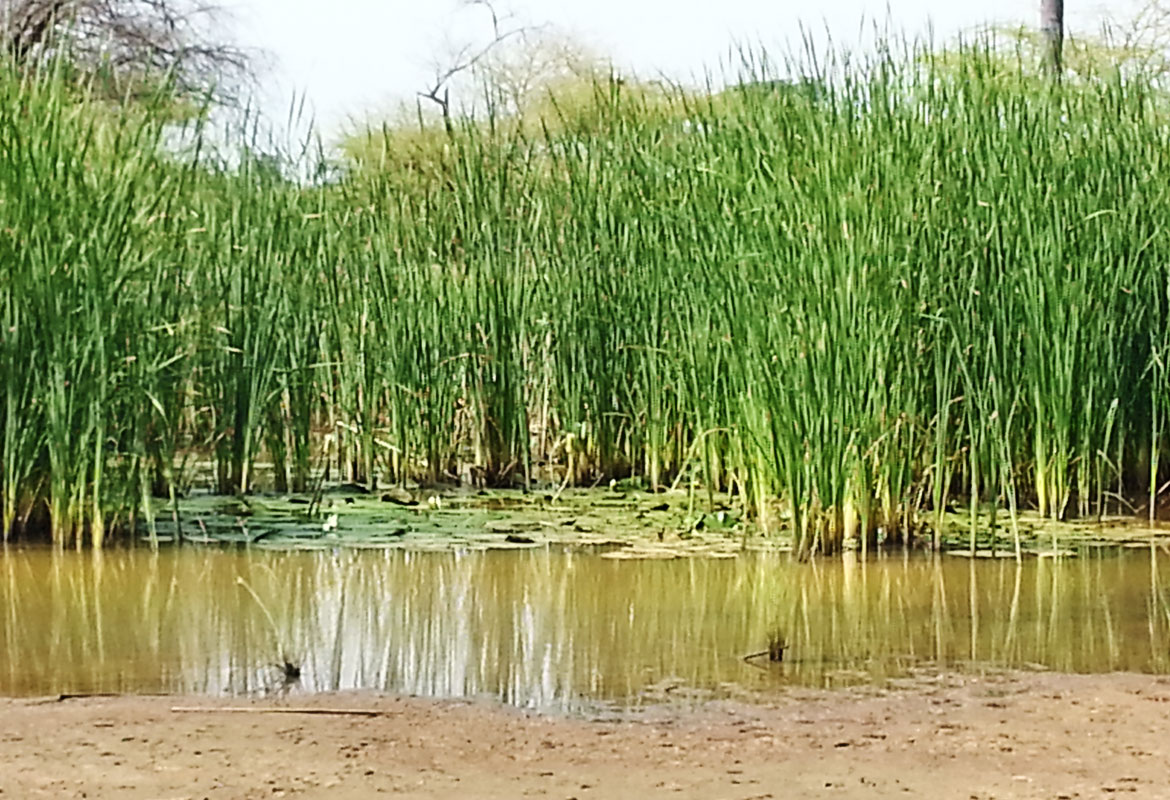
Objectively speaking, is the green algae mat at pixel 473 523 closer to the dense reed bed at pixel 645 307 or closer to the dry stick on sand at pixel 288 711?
the dense reed bed at pixel 645 307

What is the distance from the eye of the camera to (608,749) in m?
1.89

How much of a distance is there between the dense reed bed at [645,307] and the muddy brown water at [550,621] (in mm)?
385

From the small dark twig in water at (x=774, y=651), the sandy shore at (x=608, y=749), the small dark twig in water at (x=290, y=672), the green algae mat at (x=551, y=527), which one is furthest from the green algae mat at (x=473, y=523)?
the sandy shore at (x=608, y=749)

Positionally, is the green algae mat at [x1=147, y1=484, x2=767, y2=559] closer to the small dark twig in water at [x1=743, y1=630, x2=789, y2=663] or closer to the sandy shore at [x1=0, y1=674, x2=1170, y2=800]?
the small dark twig in water at [x1=743, y1=630, x2=789, y2=663]

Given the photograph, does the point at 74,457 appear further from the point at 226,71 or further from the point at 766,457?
the point at 226,71

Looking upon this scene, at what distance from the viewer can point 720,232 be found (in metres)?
4.19

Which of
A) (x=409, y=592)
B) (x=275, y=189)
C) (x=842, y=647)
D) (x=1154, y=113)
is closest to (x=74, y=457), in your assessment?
(x=409, y=592)

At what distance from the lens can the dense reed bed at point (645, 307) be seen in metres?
Answer: 3.73

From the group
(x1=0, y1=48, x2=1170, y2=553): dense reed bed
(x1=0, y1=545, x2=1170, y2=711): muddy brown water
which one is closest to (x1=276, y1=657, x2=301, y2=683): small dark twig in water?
(x1=0, y1=545, x2=1170, y2=711): muddy brown water

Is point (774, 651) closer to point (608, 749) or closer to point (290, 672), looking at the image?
point (608, 749)

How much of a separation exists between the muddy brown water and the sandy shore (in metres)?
0.20

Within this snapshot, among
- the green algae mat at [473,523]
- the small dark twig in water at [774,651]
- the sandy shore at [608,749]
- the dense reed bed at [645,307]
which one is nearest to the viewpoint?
the sandy shore at [608,749]

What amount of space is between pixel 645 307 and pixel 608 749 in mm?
3238

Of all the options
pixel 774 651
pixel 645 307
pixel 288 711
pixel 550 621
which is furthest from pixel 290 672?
pixel 645 307
